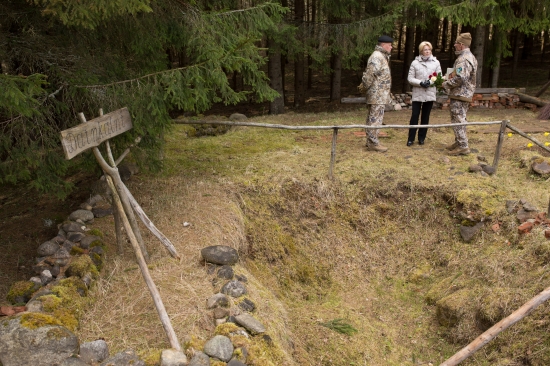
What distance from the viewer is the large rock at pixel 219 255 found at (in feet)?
17.8

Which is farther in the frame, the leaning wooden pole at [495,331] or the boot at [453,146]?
the boot at [453,146]

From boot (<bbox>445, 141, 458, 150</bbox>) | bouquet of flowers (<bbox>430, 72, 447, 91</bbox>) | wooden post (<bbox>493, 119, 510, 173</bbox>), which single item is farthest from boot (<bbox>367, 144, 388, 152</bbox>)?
wooden post (<bbox>493, 119, 510, 173</bbox>)

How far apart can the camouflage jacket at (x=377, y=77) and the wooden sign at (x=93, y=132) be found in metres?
4.78

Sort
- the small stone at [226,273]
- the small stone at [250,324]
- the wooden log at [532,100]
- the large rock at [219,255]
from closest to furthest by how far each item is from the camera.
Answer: the small stone at [250,324], the small stone at [226,273], the large rock at [219,255], the wooden log at [532,100]

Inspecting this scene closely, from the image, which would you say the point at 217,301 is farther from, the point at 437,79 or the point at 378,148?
the point at 437,79

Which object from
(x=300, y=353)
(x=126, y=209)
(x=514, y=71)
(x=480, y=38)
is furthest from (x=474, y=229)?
(x=514, y=71)

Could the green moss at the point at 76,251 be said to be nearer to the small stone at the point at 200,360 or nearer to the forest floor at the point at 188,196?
the forest floor at the point at 188,196

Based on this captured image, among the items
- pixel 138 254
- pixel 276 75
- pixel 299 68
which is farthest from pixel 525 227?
pixel 299 68

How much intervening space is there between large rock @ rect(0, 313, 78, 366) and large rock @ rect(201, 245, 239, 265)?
179 centimetres

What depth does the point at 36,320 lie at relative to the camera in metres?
4.09

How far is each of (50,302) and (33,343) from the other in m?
0.57

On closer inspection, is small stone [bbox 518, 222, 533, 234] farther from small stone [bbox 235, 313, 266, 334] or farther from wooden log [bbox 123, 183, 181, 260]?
wooden log [bbox 123, 183, 181, 260]

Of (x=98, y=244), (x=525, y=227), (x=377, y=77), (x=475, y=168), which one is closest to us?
(x=98, y=244)

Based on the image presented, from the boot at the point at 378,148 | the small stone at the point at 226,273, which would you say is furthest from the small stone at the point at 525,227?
the small stone at the point at 226,273
